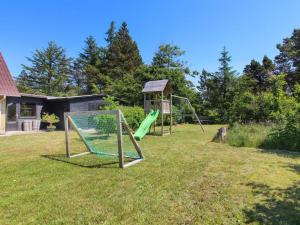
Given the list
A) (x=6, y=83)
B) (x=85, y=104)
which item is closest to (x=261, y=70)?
(x=85, y=104)

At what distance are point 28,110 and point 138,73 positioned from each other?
43.7 feet

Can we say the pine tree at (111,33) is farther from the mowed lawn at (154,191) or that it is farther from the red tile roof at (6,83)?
the mowed lawn at (154,191)

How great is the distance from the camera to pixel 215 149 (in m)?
7.80

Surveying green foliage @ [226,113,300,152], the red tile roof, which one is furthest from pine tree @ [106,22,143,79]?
green foliage @ [226,113,300,152]

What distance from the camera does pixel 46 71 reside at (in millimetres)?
34469

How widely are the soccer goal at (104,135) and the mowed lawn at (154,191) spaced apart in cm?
42

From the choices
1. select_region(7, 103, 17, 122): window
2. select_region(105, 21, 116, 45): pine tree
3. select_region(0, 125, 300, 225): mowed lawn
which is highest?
select_region(105, 21, 116, 45): pine tree

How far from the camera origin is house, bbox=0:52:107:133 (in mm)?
14664

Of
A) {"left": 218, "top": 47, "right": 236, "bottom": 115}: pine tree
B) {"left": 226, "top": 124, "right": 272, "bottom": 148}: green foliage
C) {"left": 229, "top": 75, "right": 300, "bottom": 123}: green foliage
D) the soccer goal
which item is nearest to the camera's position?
the soccer goal

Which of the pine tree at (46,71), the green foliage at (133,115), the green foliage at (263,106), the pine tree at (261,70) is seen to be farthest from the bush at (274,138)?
the pine tree at (46,71)

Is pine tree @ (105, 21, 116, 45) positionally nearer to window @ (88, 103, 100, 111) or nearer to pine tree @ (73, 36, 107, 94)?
pine tree @ (73, 36, 107, 94)

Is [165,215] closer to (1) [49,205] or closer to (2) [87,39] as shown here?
(1) [49,205]

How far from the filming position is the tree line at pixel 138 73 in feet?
82.4

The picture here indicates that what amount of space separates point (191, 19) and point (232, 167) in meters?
12.8
